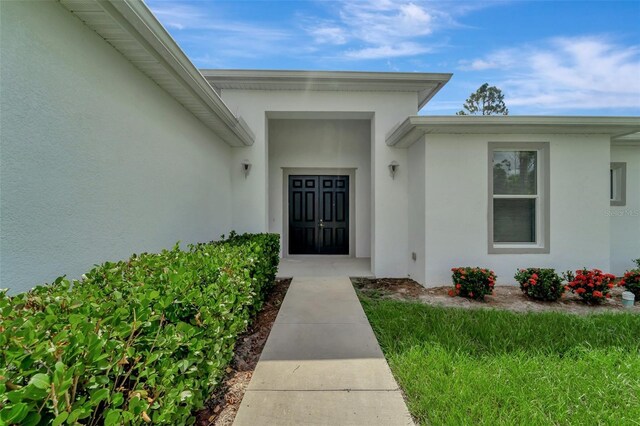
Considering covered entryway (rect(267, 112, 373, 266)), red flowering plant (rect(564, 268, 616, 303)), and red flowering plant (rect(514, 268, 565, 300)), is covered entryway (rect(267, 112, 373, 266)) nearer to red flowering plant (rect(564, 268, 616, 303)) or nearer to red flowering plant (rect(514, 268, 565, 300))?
red flowering plant (rect(514, 268, 565, 300))

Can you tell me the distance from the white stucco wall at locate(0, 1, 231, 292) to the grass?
119 inches

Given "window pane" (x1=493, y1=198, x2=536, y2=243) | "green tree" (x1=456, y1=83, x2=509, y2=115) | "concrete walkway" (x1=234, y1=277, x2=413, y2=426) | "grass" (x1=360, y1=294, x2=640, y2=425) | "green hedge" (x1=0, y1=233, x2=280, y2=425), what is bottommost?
"concrete walkway" (x1=234, y1=277, x2=413, y2=426)

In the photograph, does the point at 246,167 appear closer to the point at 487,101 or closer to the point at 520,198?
the point at 520,198

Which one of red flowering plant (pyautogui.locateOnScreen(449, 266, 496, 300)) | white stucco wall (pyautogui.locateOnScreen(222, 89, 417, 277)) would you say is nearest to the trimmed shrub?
red flowering plant (pyautogui.locateOnScreen(449, 266, 496, 300))

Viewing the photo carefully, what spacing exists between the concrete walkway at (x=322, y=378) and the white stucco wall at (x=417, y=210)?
7.66 ft

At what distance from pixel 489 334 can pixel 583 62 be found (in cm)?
809

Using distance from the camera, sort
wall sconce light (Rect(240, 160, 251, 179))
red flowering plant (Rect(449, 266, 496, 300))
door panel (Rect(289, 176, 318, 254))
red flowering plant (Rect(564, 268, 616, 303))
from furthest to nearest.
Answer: door panel (Rect(289, 176, 318, 254)), wall sconce light (Rect(240, 160, 251, 179)), red flowering plant (Rect(449, 266, 496, 300)), red flowering plant (Rect(564, 268, 616, 303))

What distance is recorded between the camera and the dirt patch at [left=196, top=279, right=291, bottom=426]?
6.80 feet

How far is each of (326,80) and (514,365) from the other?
5826 millimetres

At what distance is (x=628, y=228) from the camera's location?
20.7 feet

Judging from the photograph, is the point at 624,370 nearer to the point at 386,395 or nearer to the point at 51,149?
the point at 386,395

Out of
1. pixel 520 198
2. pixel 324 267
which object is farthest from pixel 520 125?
pixel 324 267

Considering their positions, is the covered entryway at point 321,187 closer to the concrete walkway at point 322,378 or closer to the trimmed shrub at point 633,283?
the concrete walkway at point 322,378

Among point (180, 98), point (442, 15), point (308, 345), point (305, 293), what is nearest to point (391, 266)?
point (305, 293)
